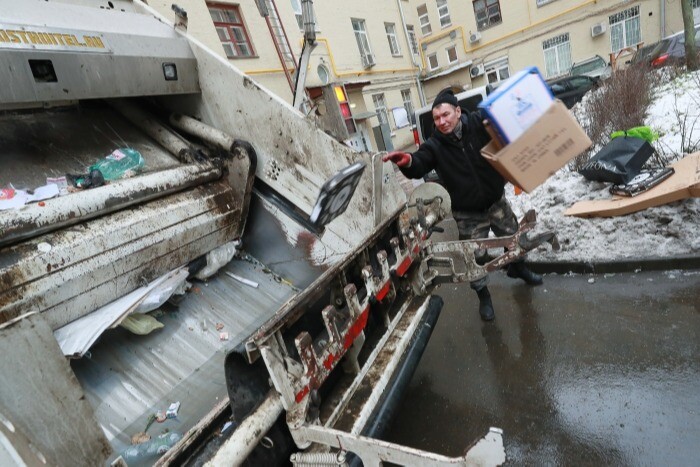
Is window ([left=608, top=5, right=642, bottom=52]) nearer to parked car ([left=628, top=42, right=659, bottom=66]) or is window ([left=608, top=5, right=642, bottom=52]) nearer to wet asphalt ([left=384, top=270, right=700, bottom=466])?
parked car ([left=628, top=42, right=659, bottom=66])

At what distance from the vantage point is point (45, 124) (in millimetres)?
2381

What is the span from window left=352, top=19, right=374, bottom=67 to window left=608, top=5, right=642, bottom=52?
1014 centimetres

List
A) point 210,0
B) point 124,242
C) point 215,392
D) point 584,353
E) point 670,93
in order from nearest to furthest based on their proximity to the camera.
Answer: point 215,392, point 124,242, point 584,353, point 670,93, point 210,0

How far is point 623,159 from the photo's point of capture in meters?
3.00

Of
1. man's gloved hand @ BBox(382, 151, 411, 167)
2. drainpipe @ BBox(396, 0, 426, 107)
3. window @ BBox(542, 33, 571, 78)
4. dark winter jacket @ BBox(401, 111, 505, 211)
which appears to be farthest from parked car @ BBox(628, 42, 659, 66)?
drainpipe @ BBox(396, 0, 426, 107)

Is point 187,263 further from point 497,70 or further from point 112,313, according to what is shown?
point 497,70

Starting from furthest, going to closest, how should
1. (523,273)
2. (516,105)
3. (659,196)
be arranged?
(523,273)
(659,196)
(516,105)

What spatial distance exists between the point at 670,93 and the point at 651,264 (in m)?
4.62

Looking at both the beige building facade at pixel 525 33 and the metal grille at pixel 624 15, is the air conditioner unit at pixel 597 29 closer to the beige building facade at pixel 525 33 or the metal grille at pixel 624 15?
the beige building facade at pixel 525 33

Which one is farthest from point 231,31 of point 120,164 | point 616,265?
point 616,265

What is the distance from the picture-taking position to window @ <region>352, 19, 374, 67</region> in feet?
48.8

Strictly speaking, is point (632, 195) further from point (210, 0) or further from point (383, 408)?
point (210, 0)

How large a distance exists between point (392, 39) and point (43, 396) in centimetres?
1901

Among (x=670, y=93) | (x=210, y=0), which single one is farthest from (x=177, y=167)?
(x=210, y=0)
